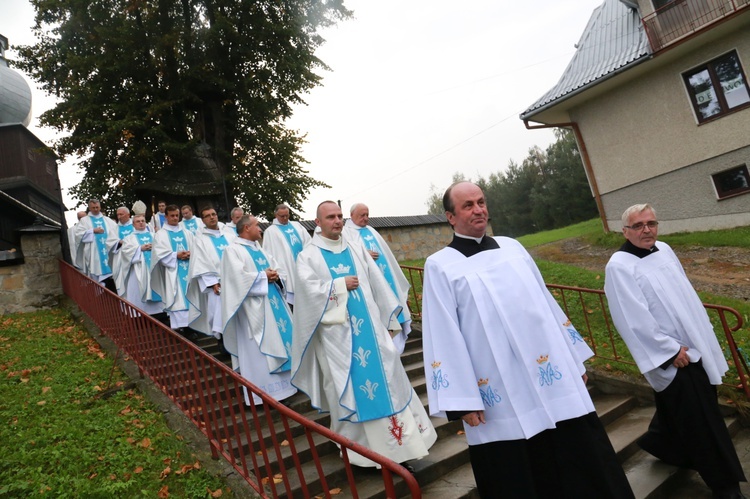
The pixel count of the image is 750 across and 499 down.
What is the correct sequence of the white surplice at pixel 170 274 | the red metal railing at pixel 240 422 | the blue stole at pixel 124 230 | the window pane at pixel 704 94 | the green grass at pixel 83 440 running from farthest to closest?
the window pane at pixel 704 94 → the blue stole at pixel 124 230 → the white surplice at pixel 170 274 → the green grass at pixel 83 440 → the red metal railing at pixel 240 422

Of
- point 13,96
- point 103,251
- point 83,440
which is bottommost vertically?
point 83,440

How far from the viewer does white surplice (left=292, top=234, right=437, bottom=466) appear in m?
4.10

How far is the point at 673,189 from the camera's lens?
1404cm

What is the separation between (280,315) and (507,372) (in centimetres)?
363

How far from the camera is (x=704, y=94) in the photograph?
1329 centimetres

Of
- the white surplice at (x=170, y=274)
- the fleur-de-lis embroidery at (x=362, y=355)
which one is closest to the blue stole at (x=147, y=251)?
the white surplice at (x=170, y=274)

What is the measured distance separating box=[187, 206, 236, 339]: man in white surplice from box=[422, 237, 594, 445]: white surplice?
183 inches

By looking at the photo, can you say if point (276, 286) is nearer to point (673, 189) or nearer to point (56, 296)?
point (56, 296)

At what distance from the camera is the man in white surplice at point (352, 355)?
4098 millimetres

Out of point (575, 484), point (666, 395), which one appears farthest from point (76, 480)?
point (666, 395)

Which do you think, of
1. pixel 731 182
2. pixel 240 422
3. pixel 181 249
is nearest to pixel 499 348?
pixel 240 422

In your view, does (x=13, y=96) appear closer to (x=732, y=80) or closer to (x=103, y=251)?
(x=103, y=251)

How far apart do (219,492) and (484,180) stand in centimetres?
6462

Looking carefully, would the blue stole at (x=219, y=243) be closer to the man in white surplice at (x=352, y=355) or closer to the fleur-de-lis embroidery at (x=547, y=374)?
the man in white surplice at (x=352, y=355)
